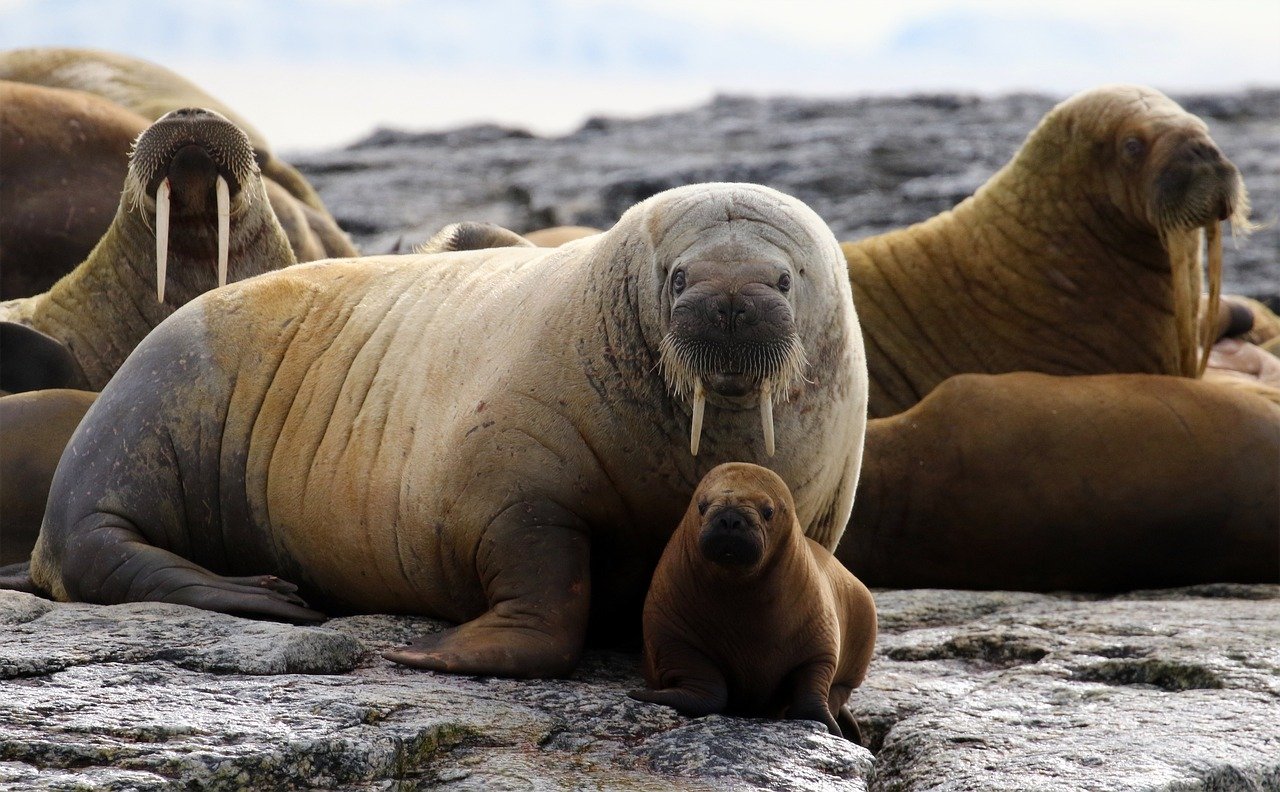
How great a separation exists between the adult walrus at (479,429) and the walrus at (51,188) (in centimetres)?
400

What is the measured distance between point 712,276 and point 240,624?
1576mm

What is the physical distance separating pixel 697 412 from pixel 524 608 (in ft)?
2.31

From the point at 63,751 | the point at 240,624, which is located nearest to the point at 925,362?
the point at 240,624

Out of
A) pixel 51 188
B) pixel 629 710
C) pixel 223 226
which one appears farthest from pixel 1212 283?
pixel 51 188

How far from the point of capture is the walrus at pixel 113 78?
38.0ft

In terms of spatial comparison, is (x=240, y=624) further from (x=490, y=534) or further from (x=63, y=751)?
(x=63, y=751)

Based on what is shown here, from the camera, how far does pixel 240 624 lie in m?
4.81

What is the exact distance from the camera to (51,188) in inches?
392

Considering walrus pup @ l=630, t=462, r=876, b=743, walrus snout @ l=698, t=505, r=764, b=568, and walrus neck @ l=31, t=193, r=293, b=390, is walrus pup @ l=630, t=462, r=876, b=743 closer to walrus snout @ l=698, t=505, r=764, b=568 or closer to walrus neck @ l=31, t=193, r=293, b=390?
walrus snout @ l=698, t=505, r=764, b=568

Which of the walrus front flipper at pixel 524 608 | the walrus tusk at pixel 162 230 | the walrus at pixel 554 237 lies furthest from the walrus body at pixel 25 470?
the walrus at pixel 554 237

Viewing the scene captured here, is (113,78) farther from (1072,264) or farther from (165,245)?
(1072,264)

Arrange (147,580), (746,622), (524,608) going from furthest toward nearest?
1. (147,580)
2. (524,608)
3. (746,622)

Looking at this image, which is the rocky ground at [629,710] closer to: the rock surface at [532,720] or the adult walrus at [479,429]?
the rock surface at [532,720]

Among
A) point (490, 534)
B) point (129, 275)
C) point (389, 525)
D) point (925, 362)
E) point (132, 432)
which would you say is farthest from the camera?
point (925, 362)
